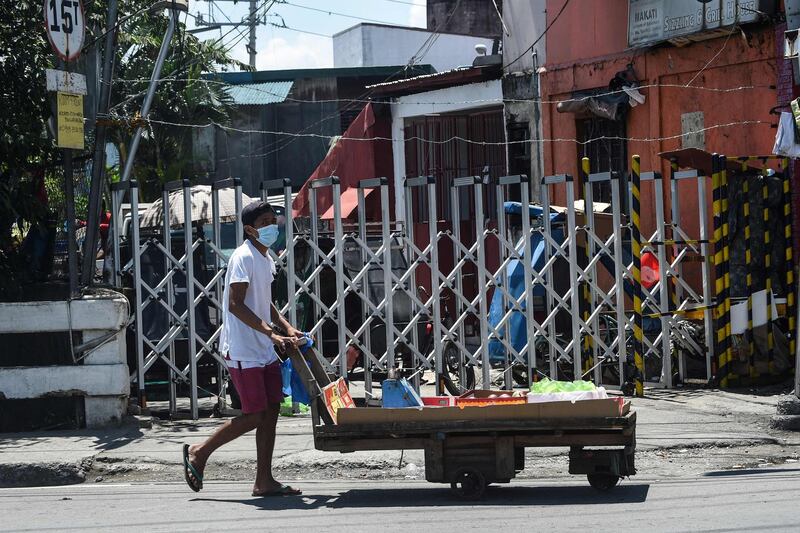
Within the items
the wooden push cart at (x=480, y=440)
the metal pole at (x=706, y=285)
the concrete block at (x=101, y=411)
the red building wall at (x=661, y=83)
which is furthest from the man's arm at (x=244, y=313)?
the red building wall at (x=661, y=83)

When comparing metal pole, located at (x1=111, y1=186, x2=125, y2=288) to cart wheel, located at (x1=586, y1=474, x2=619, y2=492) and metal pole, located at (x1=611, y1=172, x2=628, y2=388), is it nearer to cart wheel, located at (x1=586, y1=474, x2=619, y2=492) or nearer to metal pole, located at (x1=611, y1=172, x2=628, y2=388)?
metal pole, located at (x1=611, y1=172, x2=628, y2=388)

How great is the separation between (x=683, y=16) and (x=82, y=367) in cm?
943

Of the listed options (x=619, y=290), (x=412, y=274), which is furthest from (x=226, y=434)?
(x=619, y=290)

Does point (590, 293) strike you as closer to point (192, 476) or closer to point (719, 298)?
point (719, 298)

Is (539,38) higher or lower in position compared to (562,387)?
higher

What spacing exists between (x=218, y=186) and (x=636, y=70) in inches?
310

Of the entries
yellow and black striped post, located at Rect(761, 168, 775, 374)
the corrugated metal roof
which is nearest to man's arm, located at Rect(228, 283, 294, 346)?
yellow and black striped post, located at Rect(761, 168, 775, 374)

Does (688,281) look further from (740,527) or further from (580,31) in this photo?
(740,527)

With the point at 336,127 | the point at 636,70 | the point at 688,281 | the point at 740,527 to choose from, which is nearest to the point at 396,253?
the point at 688,281

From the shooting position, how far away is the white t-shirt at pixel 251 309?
7340mm

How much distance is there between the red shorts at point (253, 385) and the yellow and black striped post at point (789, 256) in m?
7.08

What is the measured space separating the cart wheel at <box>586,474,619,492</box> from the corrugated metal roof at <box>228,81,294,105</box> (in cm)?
2225

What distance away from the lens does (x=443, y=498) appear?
727 cm

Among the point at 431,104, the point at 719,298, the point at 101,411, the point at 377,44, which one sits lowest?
the point at 101,411
